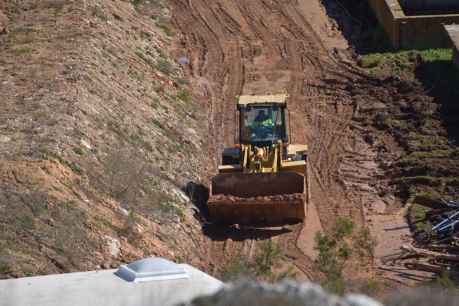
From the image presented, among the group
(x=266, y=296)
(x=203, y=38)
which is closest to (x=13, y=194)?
(x=266, y=296)

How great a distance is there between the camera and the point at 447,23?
35406 mm

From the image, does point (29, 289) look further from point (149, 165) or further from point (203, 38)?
point (203, 38)

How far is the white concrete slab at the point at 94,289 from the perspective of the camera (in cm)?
1238

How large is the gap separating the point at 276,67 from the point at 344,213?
34.7ft

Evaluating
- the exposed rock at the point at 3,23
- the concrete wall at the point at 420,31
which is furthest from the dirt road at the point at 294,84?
the exposed rock at the point at 3,23

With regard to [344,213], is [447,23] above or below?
above

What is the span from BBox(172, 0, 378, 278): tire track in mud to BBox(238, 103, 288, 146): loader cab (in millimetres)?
1664

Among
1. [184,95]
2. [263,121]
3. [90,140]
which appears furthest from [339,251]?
[184,95]

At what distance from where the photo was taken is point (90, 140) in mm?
24125

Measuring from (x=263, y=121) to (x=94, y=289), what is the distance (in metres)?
13.2

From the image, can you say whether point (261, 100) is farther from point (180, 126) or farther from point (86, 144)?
point (86, 144)

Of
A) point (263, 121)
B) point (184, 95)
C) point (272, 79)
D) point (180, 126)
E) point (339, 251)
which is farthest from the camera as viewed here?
point (272, 79)

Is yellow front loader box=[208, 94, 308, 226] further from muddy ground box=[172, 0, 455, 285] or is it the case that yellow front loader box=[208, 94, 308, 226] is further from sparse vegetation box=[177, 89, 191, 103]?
sparse vegetation box=[177, 89, 191, 103]

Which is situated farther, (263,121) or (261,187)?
(263,121)
